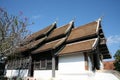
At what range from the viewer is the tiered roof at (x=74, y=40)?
16188 millimetres

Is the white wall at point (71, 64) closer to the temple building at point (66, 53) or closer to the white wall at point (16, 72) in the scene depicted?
the temple building at point (66, 53)

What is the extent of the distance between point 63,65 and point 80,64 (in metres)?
2.29

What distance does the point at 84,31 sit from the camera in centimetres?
1831

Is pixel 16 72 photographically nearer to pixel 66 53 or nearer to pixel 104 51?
pixel 66 53

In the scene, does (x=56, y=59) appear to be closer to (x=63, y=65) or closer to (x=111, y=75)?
(x=63, y=65)

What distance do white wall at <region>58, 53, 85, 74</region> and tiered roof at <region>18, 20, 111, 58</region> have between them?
68 centimetres

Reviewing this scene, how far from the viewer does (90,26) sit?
1869 centimetres

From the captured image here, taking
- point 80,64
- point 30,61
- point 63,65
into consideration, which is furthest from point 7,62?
point 80,64

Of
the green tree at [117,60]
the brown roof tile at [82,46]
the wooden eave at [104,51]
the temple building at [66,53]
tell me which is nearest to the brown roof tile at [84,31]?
the temple building at [66,53]

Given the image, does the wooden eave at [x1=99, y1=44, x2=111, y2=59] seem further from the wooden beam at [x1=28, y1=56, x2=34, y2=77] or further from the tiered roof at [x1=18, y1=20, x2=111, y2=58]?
the wooden beam at [x1=28, y1=56, x2=34, y2=77]

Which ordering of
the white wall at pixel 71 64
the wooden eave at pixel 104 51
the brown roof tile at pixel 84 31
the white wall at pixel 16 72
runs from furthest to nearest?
the white wall at pixel 16 72
the wooden eave at pixel 104 51
the brown roof tile at pixel 84 31
the white wall at pixel 71 64

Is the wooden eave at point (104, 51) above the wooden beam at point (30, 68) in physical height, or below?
above

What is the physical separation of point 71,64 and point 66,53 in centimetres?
125

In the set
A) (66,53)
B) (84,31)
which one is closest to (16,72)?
(66,53)
